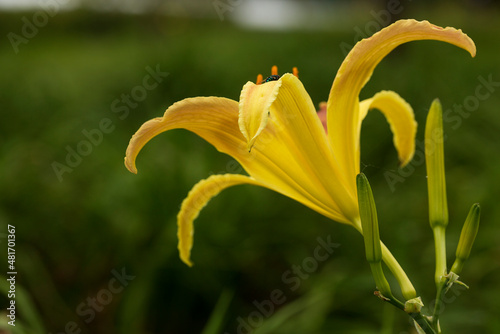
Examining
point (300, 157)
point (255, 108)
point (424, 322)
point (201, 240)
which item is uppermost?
point (255, 108)

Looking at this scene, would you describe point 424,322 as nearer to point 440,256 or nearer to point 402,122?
point 440,256

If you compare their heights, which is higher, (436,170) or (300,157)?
(300,157)

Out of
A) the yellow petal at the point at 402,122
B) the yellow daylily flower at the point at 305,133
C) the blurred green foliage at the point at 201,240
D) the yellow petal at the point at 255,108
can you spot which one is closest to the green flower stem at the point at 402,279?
the yellow daylily flower at the point at 305,133

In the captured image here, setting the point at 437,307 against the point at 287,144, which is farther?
the point at 287,144

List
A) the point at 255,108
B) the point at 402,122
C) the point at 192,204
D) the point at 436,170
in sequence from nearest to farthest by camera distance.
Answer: the point at 255,108
the point at 436,170
the point at 192,204
the point at 402,122

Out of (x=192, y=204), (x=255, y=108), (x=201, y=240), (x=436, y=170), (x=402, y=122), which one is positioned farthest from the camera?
(x=201, y=240)

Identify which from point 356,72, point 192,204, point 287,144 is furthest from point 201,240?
point 356,72

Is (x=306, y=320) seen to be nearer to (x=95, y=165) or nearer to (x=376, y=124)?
(x=95, y=165)
